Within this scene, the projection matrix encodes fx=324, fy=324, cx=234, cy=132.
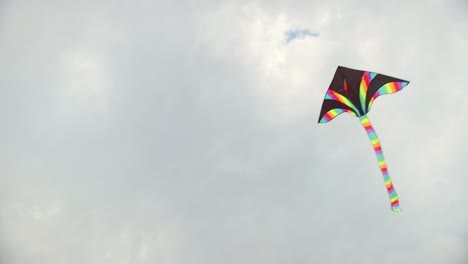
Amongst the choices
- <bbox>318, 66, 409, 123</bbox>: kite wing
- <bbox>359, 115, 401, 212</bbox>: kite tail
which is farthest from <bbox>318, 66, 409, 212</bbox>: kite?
<bbox>359, 115, 401, 212</bbox>: kite tail

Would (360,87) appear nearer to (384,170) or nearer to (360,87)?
(360,87)

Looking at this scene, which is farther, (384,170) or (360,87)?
(360,87)

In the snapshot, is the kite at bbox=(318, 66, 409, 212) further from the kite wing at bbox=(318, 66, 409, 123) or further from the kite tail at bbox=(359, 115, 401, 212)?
the kite tail at bbox=(359, 115, 401, 212)

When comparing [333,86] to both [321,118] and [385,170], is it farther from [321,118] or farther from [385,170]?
[385,170]

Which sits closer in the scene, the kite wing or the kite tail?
the kite tail

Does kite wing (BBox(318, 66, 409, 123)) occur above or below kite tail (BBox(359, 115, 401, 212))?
above

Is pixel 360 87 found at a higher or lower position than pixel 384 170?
higher

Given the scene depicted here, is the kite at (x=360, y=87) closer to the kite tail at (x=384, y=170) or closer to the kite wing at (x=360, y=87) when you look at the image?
the kite wing at (x=360, y=87)

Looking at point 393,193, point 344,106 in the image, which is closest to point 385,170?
point 393,193

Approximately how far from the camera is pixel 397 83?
15086 millimetres

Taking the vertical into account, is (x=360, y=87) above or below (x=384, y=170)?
above

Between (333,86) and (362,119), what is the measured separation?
6.65ft

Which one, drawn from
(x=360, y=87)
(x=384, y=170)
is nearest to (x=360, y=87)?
(x=360, y=87)

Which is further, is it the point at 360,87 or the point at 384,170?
the point at 360,87
